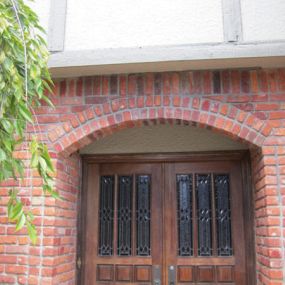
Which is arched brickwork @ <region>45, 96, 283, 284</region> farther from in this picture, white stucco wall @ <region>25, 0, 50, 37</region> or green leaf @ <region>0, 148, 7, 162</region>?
green leaf @ <region>0, 148, 7, 162</region>

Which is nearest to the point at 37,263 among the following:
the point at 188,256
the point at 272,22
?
the point at 188,256

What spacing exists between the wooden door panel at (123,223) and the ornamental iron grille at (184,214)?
0.20 meters

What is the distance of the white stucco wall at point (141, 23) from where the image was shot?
318 cm

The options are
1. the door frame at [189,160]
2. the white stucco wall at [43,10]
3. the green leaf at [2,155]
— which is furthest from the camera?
the door frame at [189,160]

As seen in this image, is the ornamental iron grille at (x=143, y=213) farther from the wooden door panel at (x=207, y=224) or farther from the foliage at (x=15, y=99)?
the foliage at (x=15, y=99)

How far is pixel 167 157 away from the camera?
13.4 ft

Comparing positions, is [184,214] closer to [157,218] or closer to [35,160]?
[157,218]

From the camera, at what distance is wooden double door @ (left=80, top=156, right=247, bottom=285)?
12.7ft

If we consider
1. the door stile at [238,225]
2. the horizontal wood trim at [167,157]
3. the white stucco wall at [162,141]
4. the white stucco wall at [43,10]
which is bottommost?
the door stile at [238,225]

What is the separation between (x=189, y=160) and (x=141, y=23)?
1.52 metres

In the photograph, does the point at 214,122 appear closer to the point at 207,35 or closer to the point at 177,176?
the point at 207,35

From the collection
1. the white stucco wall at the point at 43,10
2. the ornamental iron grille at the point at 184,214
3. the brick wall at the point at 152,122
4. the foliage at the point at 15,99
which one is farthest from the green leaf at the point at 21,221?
the ornamental iron grille at the point at 184,214

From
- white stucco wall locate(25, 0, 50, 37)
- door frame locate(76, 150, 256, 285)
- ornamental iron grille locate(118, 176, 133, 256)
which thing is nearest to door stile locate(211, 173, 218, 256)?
door frame locate(76, 150, 256, 285)

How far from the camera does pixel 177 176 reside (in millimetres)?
4078
